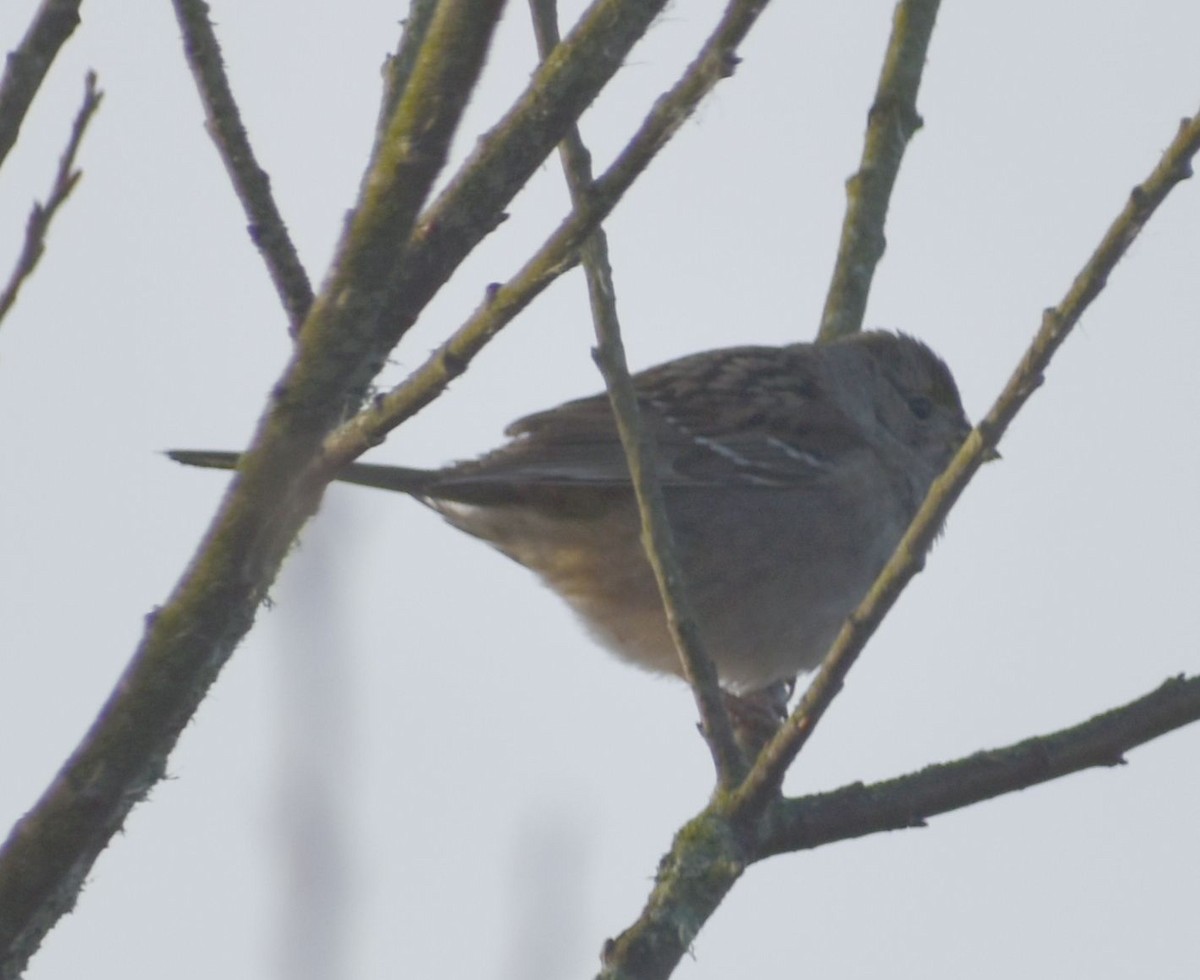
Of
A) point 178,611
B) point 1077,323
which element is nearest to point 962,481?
point 1077,323

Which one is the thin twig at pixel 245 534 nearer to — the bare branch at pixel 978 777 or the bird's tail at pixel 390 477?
the bare branch at pixel 978 777

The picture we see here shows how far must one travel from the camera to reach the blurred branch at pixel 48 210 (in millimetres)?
2194

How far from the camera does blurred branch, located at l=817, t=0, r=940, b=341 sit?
496 cm

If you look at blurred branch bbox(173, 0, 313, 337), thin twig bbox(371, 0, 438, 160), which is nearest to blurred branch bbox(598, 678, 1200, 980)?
blurred branch bbox(173, 0, 313, 337)

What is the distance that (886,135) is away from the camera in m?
4.96

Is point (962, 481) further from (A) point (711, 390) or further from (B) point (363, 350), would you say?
(A) point (711, 390)

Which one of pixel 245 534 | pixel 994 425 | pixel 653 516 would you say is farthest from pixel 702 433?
pixel 245 534

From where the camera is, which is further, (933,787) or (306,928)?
(933,787)

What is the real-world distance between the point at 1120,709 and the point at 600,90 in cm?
139

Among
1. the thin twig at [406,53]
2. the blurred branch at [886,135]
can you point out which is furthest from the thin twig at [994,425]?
the blurred branch at [886,135]

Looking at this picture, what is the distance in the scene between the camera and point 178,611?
6.88ft

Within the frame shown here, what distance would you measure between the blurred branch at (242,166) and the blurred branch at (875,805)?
111cm

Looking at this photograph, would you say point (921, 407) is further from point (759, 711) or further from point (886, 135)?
point (886, 135)

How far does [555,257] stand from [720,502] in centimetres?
331
